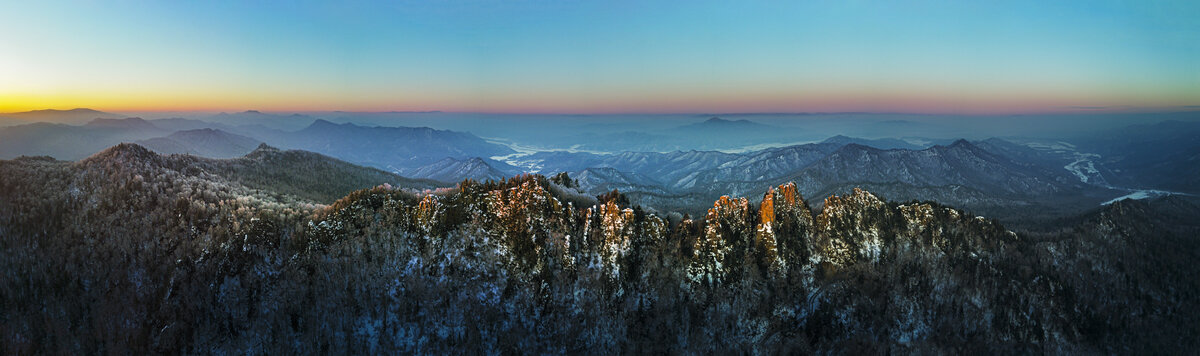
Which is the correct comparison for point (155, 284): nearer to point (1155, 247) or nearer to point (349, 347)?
point (349, 347)

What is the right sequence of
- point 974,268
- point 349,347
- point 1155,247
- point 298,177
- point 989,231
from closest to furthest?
1. point 349,347
2. point 974,268
3. point 989,231
4. point 1155,247
5. point 298,177

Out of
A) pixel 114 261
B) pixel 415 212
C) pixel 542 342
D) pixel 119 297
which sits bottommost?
pixel 542 342

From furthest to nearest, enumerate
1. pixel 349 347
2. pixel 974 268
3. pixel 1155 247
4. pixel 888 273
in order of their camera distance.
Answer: pixel 1155 247 → pixel 974 268 → pixel 888 273 → pixel 349 347

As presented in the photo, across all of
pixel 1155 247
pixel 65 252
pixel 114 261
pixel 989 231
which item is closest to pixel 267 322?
pixel 114 261

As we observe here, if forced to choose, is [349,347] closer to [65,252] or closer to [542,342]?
[542,342]

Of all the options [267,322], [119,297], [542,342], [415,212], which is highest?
[415,212]

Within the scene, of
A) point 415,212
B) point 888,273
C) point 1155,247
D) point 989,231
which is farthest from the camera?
point 1155,247

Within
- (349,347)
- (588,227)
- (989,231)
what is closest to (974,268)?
(989,231)

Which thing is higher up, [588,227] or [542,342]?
[588,227]

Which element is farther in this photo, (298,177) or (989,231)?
(298,177)
